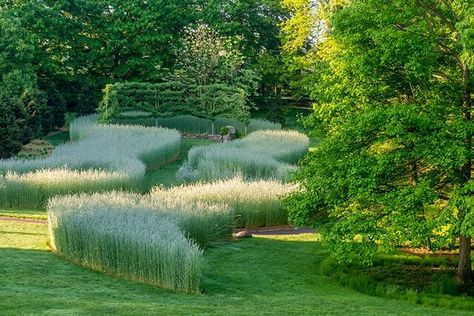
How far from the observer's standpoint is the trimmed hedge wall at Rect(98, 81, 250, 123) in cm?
3753

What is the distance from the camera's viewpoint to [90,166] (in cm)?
2308

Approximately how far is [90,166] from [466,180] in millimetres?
14014

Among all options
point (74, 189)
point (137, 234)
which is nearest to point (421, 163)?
point (137, 234)

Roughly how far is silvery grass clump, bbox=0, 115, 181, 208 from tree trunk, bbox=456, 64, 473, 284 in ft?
34.0

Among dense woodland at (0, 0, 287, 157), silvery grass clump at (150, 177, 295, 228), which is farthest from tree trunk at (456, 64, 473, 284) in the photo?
dense woodland at (0, 0, 287, 157)

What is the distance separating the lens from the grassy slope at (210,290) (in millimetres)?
9211

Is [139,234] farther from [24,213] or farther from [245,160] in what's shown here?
[245,160]

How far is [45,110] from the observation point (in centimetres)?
3784

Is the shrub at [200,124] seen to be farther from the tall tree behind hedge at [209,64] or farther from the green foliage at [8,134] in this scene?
the green foliage at [8,134]

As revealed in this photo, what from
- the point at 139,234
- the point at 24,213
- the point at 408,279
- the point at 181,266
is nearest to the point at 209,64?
the point at 24,213

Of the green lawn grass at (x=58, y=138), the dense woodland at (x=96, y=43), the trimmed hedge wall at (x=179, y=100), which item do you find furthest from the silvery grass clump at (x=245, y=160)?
the dense woodland at (x=96, y=43)

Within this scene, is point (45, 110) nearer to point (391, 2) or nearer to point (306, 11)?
point (306, 11)

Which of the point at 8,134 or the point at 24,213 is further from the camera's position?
the point at 8,134

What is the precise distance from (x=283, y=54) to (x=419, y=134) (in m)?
37.3
